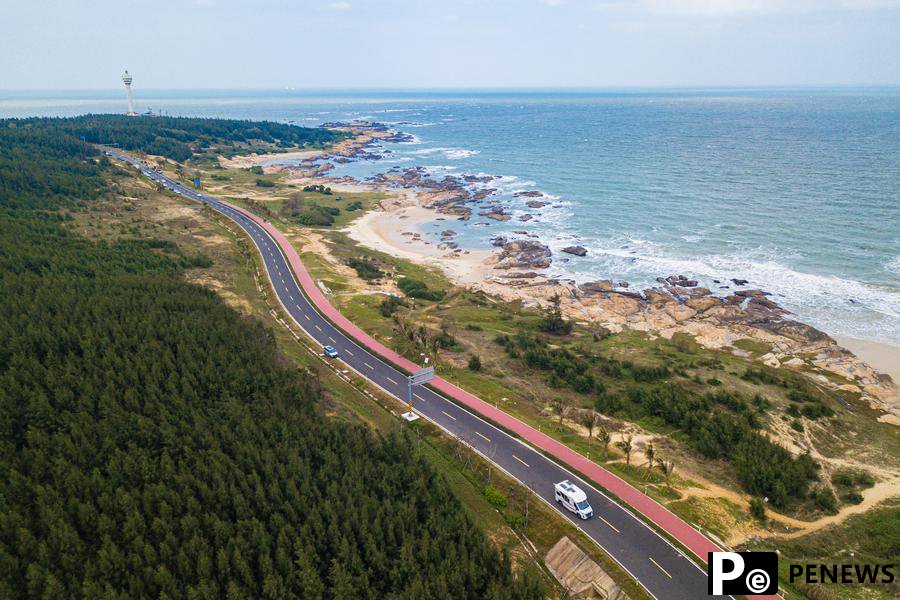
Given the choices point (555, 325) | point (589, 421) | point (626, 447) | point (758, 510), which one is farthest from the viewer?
point (555, 325)

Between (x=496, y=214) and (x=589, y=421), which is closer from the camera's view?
(x=589, y=421)

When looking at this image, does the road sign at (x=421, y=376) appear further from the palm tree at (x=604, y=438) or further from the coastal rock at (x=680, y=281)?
the coastal rock at (x=680, y=281)

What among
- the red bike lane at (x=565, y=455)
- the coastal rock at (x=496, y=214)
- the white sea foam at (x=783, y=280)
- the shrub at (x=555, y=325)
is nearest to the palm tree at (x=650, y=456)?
the red bike lane at (x=565, y=455)

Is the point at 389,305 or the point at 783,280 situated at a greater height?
the point at 389,305

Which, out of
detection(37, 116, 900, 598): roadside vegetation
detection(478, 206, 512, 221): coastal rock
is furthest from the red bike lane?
detection(478, 206, 512, 221): coastal rock

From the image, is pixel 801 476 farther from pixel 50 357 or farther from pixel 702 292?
pixel 50 357

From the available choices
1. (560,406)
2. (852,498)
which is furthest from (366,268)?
(852,498)

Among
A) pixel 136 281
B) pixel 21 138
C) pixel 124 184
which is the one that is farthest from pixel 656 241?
pixel 21 138

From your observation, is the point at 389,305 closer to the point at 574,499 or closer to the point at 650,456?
the point at 650,456
